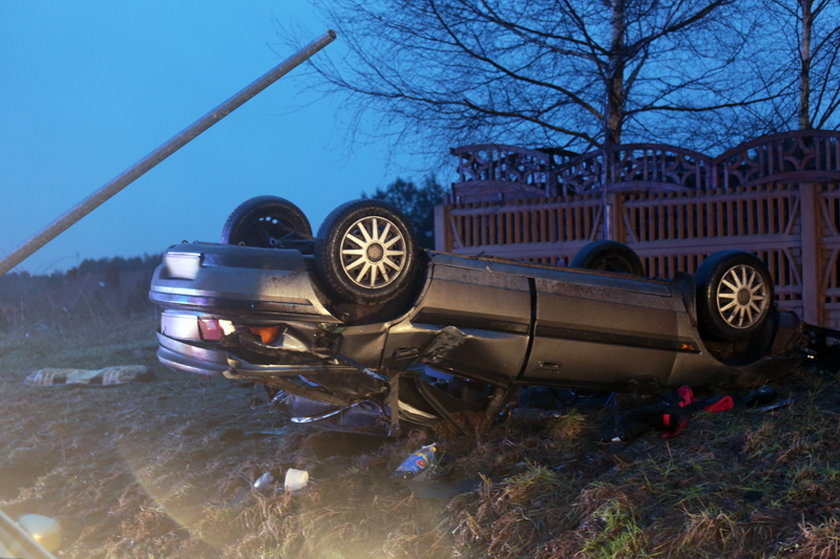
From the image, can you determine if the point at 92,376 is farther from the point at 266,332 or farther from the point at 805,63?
the point at 805,63

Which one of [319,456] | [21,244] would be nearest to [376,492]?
[319,456]

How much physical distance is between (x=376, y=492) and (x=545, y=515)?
124 cm

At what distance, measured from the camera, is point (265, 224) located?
5.75m

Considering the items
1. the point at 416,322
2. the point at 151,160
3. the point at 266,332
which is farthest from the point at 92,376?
the point at 151,160

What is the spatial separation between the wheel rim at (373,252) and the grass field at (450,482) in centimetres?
133

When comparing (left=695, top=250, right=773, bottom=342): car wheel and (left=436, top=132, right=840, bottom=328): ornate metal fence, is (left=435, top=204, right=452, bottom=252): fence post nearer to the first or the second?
(left=436, top=132, right=840, bottom=328): ornate metal fence

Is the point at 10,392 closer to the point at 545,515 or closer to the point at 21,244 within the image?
the point at 21,244

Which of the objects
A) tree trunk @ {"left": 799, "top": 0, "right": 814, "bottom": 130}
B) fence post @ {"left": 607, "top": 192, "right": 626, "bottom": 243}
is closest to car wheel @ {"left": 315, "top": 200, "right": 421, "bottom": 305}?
fence post @ {"left": 607, "top": 192, "right": 626, "bottom": 243}

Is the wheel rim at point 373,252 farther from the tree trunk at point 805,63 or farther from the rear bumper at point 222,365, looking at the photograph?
the tree trunk at point 805,63

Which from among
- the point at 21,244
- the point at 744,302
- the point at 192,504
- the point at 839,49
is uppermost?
the point at 839,49

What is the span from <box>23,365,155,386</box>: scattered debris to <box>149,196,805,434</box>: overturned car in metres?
4.03

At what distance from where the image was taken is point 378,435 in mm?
5996

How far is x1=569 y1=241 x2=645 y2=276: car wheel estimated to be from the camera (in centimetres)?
656

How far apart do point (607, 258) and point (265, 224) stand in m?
2.90
